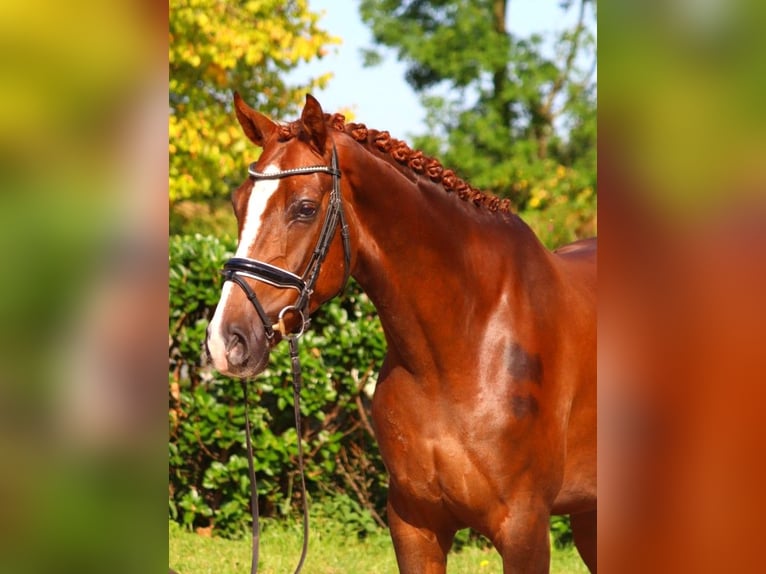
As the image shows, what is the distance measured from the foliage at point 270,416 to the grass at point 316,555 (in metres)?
0.14

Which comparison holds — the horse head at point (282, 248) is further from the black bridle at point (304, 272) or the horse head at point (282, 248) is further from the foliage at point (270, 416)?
the foliage at point (270, 416)

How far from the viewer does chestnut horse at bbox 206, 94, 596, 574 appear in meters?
2.71

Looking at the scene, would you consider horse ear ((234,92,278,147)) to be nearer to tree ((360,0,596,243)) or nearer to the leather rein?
the leather rein

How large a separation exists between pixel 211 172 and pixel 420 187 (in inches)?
319

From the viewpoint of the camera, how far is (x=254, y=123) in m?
3.00

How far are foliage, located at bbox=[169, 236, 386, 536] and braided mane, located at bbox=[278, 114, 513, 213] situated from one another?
2.73 meters

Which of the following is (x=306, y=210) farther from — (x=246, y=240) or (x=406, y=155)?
(x=406, y=155)

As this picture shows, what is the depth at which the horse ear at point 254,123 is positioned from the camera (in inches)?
116

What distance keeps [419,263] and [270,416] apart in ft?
10.8
